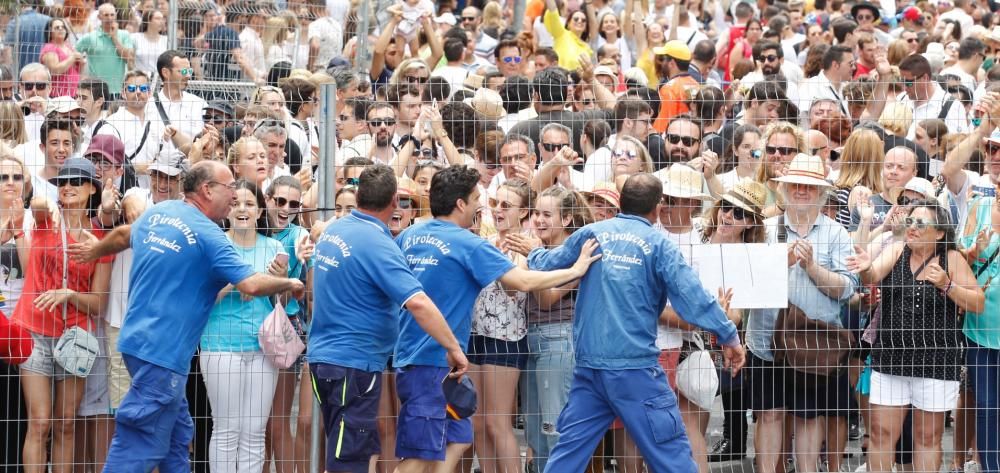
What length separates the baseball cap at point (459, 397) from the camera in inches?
281

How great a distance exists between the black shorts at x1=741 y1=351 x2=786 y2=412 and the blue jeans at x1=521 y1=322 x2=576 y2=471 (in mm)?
1063

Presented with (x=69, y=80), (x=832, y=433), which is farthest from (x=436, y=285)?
(x=69, y=80)

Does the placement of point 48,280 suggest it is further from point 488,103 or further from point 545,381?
point 488,103

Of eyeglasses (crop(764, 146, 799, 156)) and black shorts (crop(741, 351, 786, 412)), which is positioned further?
eyeglasses (crop(764, 146, 799, 156))

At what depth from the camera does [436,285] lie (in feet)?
23.5

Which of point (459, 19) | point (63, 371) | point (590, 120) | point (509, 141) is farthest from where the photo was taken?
point (459, 19)

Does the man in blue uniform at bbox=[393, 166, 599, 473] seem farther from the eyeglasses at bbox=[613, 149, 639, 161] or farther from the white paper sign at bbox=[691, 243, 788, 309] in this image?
the eyeglasses at bbox=[613, 149, 639, 161]

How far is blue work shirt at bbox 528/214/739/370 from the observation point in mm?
7043

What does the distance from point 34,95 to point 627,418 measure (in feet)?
19.1

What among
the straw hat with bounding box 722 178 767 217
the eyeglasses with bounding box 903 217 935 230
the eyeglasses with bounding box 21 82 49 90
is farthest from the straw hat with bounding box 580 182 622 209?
the eyeglasses with bounding box 21 82 49 90

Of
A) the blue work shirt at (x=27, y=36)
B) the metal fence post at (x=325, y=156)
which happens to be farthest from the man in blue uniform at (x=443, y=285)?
the blue work shirt at (x=27, y=36)

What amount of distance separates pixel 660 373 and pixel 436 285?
1265 millimetres

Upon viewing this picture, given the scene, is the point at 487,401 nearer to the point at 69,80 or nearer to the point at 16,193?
the point at 16,193

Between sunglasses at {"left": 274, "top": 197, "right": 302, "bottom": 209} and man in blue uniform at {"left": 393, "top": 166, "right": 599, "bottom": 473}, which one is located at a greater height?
sunglasses at {"left": 274, "top": 197, "right": 302, "bottom": 209}
